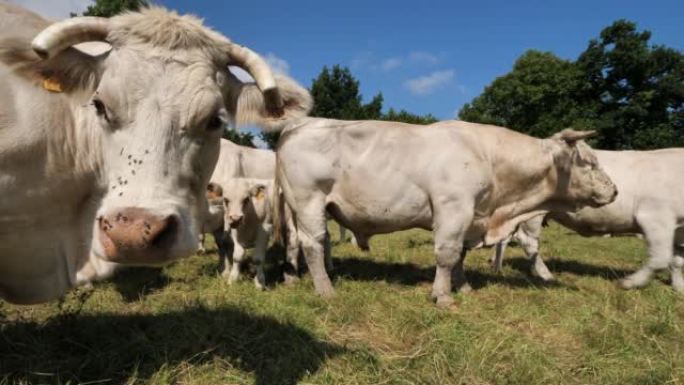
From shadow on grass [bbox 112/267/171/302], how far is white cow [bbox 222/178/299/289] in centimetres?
95

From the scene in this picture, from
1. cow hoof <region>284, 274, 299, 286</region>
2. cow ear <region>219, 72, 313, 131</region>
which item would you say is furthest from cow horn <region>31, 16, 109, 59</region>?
cow hoof <region>284, 274, 299, 286</region>

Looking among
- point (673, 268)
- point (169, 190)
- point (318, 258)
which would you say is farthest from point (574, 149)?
point (169, 190)

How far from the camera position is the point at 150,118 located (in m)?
2.17

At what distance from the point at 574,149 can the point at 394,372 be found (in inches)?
202

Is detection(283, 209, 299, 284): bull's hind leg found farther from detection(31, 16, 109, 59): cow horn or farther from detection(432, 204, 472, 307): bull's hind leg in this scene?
detection(31, 16, 109, 59): cow horn

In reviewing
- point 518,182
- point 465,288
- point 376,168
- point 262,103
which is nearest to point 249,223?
point 376,168

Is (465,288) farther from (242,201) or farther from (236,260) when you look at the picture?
(242,201)

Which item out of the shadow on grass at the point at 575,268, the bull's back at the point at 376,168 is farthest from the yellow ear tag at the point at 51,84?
the shadow on grass at the point at 575,268

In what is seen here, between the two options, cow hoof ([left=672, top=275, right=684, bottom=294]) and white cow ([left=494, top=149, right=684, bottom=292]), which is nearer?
cow hoof ([left=672, top=275, right=684, bottom=294])

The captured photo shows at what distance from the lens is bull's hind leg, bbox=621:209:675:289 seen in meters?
6.53

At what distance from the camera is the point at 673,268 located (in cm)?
701

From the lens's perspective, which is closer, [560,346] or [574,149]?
[560,346]

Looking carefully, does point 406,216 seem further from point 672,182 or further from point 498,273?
point 672,182

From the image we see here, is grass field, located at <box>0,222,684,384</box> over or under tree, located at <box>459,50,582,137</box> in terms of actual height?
under
